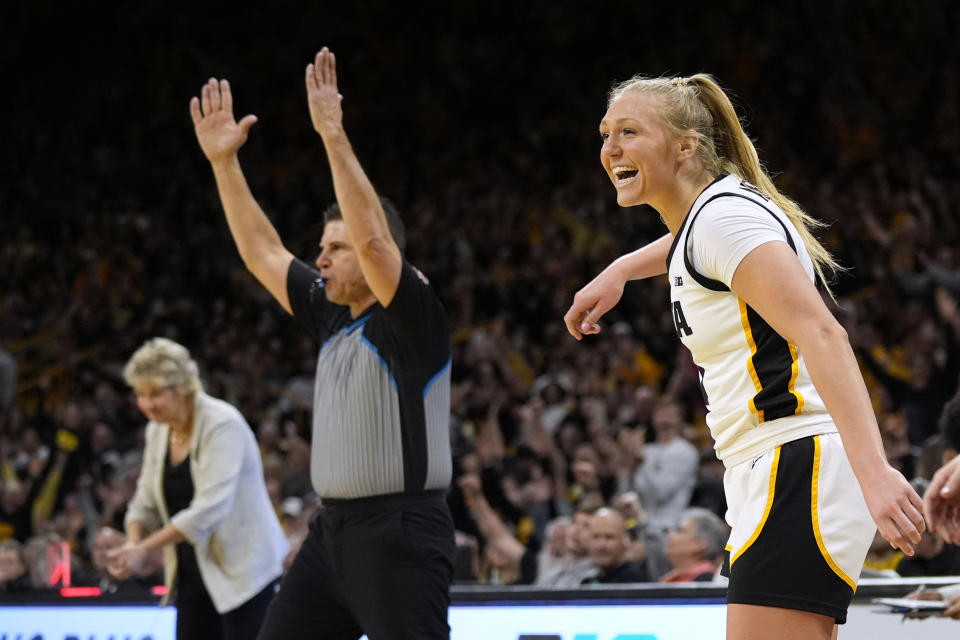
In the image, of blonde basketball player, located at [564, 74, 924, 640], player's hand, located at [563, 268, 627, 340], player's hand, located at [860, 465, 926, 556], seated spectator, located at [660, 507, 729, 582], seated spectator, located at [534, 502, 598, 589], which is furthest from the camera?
seated spectator, located at [534, 502, 598, 589]

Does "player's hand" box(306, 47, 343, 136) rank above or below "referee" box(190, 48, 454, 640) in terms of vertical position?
above

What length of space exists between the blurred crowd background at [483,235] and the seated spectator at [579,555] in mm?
22

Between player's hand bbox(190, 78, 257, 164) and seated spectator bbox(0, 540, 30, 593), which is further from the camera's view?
seated spectator bbox(0, 540, 30, 593)

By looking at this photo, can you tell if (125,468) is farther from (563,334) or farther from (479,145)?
(479,145)

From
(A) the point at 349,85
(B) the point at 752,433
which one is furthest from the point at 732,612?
(A) the point at 349,85

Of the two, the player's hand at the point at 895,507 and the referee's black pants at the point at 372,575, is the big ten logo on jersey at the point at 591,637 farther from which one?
the player's hand at the point at 895,507

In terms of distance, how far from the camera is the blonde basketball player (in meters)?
2.06

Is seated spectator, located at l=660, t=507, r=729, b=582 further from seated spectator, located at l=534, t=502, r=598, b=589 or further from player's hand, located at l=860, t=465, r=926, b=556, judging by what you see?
player's hand, located at l=860, t=465, r=926, b=556

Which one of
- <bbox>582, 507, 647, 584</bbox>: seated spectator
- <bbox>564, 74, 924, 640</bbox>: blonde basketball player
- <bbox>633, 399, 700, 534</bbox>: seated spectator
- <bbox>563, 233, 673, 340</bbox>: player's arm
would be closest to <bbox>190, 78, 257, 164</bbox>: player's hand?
<bbox>563, 233, 673, 340</bbox>: player's arm

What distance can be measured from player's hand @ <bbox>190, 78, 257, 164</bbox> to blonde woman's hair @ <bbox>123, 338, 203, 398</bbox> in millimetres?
1081

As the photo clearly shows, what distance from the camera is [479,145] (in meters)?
15.5

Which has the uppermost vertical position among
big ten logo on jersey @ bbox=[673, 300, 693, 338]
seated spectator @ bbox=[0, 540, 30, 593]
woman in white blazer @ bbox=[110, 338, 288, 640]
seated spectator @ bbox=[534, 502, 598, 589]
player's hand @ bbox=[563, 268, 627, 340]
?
player's hand @ bbox=[563, 268, 627, 340]

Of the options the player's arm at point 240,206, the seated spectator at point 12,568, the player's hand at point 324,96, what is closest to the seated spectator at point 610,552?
the player's arm at point 240,206

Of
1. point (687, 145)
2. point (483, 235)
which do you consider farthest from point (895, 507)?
point (483, 235)
